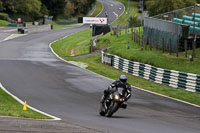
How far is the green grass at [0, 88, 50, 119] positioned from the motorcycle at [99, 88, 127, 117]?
2.44 metres

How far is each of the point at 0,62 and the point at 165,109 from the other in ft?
77.5

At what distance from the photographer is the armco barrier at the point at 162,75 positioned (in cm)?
2912

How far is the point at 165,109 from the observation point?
21.4 m

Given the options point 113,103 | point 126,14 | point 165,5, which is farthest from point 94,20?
point 113,103

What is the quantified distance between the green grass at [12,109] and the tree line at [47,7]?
8803 cm

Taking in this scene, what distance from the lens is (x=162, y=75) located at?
3241cm

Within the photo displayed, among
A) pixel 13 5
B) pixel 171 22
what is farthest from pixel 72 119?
pixel 13 5

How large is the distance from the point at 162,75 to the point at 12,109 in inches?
659

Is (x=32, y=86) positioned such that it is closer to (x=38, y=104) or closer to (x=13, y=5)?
(x=38, y=104)

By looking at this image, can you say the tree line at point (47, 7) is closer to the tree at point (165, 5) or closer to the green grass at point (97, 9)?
the green grass at point (97, 9)

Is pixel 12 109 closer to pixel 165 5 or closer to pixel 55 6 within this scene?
pixel 165 5

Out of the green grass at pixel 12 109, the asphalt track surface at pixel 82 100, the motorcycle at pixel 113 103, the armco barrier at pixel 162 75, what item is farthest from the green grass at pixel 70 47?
the motorcycle at pixel 113 103

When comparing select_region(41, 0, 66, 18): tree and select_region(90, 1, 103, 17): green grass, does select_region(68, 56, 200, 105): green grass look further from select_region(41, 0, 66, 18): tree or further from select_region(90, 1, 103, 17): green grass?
select_region(90, 1, 103, 17): green grass

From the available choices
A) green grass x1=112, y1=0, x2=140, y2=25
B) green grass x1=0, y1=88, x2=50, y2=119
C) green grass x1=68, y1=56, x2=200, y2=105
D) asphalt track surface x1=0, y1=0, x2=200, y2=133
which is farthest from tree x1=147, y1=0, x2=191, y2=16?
green grass x1=0, y1=88, x2=50, y2=119
